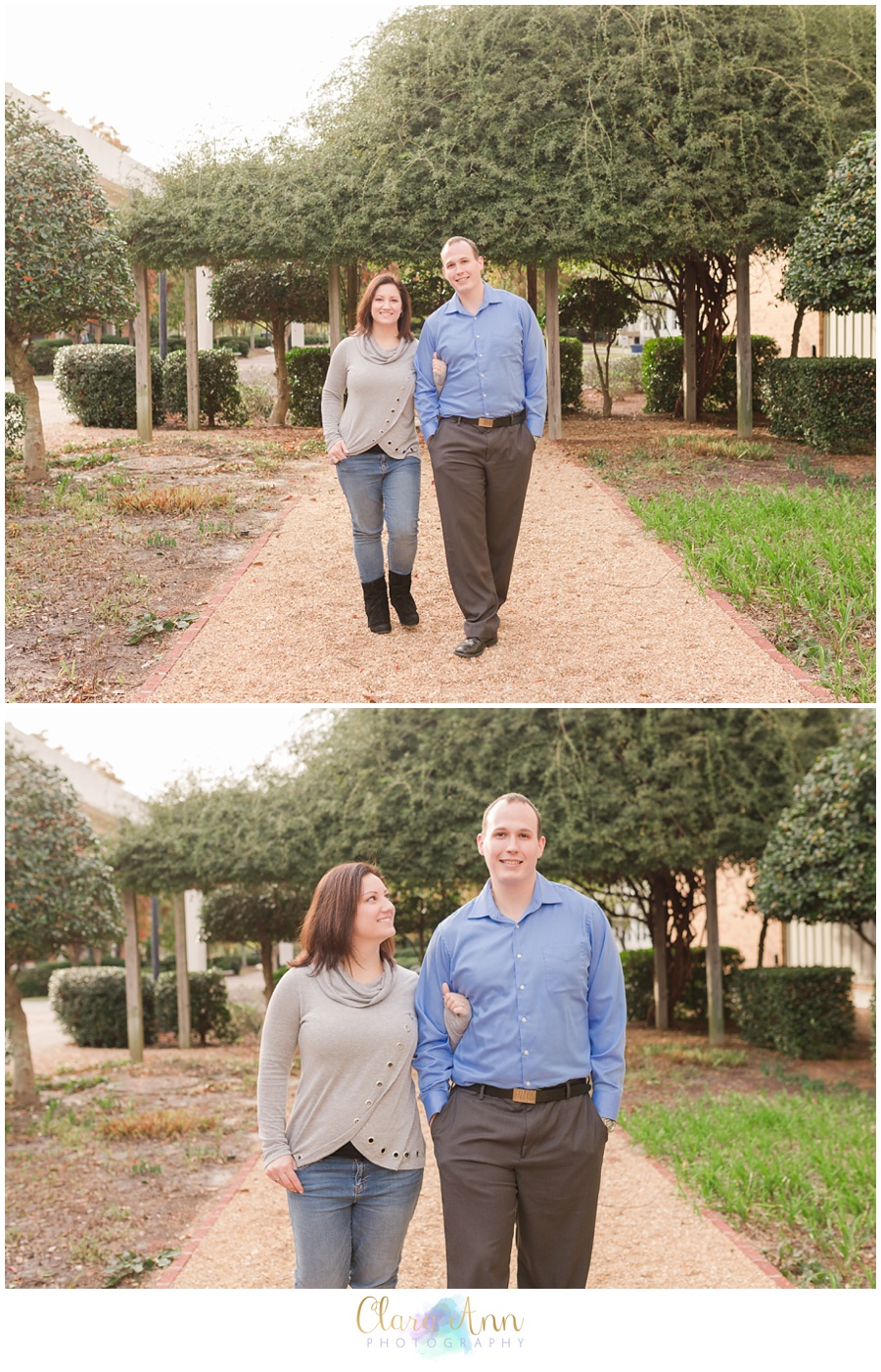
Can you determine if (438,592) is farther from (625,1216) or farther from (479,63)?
(479,63)

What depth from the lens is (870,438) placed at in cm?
1133

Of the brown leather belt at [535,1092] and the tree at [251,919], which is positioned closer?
the brown leather belt at [535,1092]

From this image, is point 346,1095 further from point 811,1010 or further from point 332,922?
point 811,1010

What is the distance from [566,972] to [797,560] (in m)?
4.11

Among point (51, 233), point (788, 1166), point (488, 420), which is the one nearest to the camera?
point (488, 420)

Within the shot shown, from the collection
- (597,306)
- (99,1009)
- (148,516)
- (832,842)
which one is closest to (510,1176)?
(832,842)

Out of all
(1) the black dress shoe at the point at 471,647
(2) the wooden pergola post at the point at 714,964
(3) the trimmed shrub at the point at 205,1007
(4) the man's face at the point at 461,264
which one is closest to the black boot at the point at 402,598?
(1) the black dress shoe at the point at 471,647

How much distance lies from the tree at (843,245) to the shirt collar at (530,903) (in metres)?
6.25

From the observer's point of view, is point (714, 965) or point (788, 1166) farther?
point (714, 965)

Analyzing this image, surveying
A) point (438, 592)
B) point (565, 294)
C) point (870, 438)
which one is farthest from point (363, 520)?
point (565, 294)

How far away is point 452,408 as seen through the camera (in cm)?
493

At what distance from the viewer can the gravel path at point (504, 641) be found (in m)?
5.29

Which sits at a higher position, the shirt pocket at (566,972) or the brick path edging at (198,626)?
the brick path edging at (198,626)

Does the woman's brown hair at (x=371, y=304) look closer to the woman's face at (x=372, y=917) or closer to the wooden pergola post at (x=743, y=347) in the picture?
the woman's face at (x=372, y=917)
